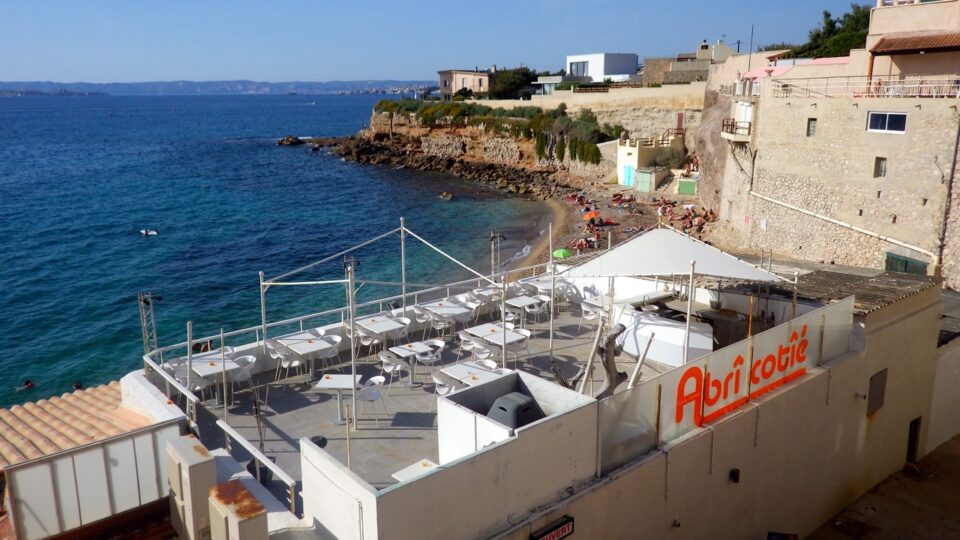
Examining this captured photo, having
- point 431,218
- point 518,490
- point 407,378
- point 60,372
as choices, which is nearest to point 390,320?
point 407,378

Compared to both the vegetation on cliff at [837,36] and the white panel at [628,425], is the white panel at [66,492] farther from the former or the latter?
the vegetation on cliff at [837,36]

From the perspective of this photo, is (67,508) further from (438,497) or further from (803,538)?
(803,538)

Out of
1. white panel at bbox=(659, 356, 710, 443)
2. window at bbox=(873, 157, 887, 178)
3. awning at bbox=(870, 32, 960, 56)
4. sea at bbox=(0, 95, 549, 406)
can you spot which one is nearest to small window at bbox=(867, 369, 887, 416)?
white panel at bbox=(659, 356, 710, 443)

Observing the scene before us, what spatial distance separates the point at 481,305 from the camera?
12.7 metres

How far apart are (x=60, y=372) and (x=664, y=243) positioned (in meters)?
21.3

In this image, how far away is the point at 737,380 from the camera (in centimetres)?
835

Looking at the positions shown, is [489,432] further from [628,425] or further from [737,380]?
[737,380]

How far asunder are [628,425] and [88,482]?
489 cm

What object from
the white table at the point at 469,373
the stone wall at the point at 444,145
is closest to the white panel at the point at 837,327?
the white table at the point at 469,373

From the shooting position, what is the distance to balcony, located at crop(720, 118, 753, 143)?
30.9 metres

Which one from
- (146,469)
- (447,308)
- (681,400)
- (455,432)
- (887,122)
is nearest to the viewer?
(146,469)

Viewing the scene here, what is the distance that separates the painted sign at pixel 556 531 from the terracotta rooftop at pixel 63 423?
4.34 metres

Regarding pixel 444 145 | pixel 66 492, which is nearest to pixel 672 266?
pixel 66 492

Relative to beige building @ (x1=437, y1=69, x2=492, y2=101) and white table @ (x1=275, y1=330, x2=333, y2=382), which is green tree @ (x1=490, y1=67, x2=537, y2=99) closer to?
beige building @ (x1=437, y1=69, x2=492, y2=101)
